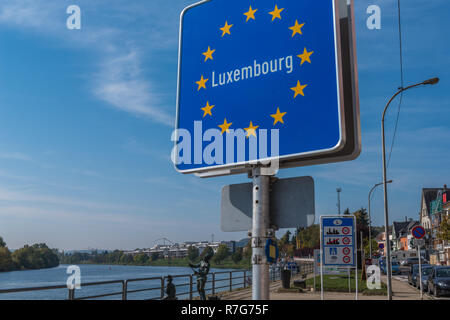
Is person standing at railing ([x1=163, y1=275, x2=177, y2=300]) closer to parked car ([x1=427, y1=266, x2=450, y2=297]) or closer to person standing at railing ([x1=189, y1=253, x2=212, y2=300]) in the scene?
person standing at railing ([x1=189, y1=253, x2=212, y2=300])

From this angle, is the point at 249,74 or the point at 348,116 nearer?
the point at 348,116

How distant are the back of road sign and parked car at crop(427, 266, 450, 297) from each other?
21.1 metres

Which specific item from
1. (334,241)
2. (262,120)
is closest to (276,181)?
(262,120)

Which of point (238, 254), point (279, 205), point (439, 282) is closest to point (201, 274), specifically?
point (238, 254)

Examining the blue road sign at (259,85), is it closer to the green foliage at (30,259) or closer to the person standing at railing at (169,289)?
the person standing at railing at (169,289)

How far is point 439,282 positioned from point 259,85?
2171 cm

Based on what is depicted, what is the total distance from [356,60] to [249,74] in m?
0.68

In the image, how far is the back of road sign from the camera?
2.71 metres

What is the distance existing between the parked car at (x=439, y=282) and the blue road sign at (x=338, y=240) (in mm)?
10594

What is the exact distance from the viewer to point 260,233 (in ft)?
8.92

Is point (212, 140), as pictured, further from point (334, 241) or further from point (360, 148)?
point (334, 241)

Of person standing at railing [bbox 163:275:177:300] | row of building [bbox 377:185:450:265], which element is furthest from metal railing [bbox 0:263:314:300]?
row of building [bbox 377:185:450:265]

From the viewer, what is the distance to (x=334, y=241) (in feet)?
43.3

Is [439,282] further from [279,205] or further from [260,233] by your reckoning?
[260,233]
